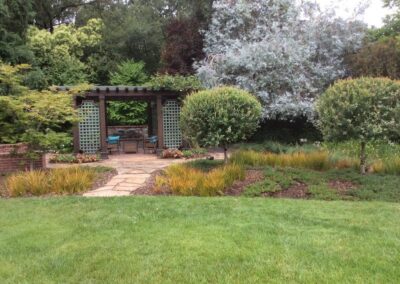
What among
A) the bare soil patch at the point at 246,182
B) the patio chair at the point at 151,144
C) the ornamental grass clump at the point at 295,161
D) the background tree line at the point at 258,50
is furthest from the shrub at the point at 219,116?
the patio chair at the point at 151,144

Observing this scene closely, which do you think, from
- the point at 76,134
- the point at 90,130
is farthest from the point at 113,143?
the point at 76,134

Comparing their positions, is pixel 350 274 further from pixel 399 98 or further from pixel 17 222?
pixel 399 98

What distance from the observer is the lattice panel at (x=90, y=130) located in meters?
13.2

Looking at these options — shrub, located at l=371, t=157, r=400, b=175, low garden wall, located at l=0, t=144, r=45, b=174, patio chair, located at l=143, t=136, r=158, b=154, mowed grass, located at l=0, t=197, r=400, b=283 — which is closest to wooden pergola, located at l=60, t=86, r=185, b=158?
patio chair, located at l=143, t=136, r=158, b=154

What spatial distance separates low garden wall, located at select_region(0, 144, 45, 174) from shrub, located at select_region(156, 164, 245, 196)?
12.5 feet

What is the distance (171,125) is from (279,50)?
13.9 ft

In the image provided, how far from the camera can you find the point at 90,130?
13.3 m

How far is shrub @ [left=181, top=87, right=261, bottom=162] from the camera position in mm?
8461

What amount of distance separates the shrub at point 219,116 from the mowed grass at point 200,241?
2634 millimetres

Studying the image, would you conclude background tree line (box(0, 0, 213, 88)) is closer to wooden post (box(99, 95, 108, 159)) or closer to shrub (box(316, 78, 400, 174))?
wooden post (box(99, 95, 108, 159))

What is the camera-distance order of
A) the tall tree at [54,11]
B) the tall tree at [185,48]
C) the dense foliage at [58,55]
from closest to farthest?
the tall tree at [185,48] < the dense foliage at [58,55] < the tall tree at [54,11]

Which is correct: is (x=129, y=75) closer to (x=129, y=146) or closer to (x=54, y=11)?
(x=129, y=146)

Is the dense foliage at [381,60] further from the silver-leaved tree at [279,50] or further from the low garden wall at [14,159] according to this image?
the low garden wall at [14,159]

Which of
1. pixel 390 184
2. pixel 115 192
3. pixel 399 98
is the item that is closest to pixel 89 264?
pixel 115 192
